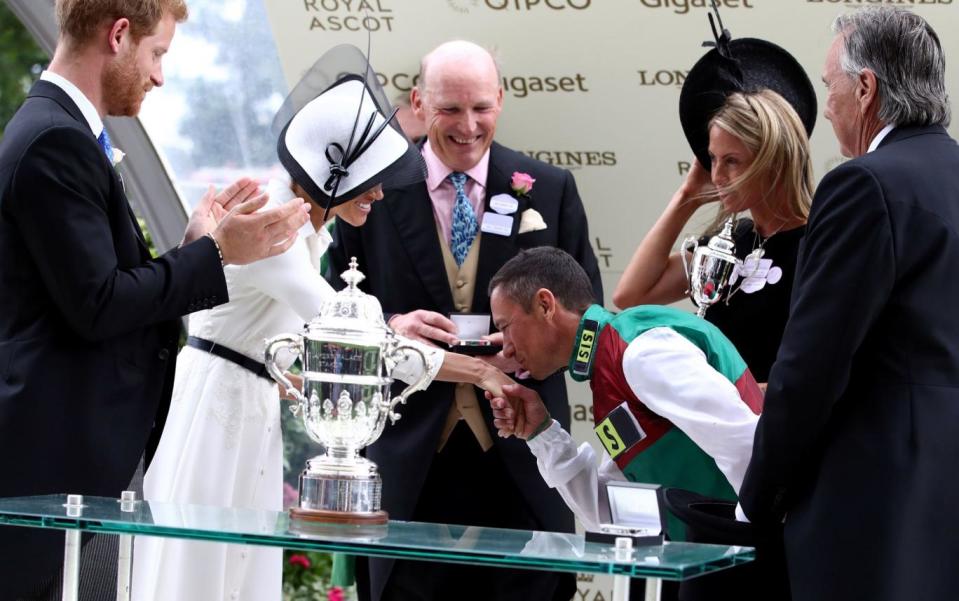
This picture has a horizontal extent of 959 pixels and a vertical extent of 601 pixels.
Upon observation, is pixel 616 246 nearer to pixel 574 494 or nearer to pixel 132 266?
pixel 574 494

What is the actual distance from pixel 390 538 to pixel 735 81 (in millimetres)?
2078

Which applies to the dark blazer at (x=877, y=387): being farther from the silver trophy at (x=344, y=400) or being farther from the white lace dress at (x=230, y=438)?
the white lace dress at (x=230, y=438)

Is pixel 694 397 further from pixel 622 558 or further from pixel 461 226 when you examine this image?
pixel 461 226

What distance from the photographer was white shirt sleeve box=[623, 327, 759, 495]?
3.18 meters

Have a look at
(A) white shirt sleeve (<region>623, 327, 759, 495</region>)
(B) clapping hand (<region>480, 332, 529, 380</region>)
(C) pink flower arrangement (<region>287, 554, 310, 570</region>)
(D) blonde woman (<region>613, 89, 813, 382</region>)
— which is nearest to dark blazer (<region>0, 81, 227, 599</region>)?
(A) white shirt sleeve (<region>623, 327, 759, 495</region>)

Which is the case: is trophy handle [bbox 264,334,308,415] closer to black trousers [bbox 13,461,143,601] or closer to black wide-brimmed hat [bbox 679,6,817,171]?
black trousers [bbox 13,461,143,601]

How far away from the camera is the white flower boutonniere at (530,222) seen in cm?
449

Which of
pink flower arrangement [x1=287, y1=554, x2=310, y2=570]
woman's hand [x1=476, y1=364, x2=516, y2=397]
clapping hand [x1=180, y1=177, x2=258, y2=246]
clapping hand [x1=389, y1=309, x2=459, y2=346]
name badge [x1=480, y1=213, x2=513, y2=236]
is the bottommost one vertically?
pink flower arrangement [x1=287, y1=554, x2=310, y2=570]

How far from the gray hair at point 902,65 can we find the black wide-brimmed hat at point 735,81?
1.11m

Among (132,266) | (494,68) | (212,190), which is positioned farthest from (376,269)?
(132,266)

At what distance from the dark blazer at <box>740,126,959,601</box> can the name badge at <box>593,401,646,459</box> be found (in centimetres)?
48

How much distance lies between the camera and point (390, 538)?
8.77 feet

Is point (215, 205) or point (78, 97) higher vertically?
point (78, 97)

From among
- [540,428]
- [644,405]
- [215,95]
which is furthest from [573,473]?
[215,95]
